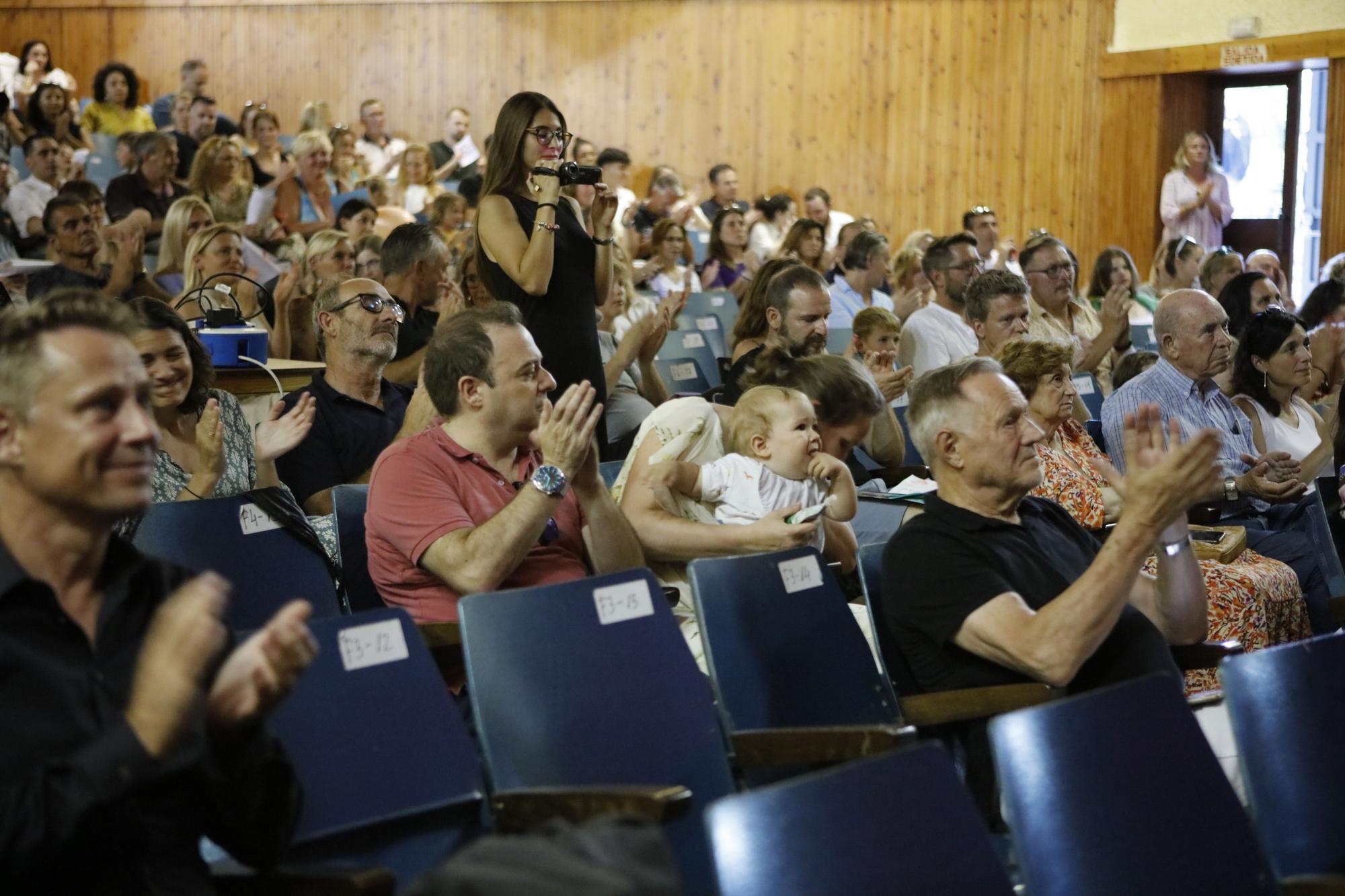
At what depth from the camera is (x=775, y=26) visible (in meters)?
12.5

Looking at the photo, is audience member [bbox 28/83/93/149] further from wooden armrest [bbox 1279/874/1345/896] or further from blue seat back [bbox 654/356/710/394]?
wooden armrest [bbox 1279/874/1345/896]

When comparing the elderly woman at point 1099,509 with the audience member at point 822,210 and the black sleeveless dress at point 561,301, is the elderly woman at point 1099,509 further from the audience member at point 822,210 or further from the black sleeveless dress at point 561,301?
the audience member at point 822,210

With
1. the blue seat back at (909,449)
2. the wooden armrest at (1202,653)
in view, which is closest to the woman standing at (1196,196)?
the blue seat back at (909,449)

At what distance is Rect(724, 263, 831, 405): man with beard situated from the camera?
14.4ft

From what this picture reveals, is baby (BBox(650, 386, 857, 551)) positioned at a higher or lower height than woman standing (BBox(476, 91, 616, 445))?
lower

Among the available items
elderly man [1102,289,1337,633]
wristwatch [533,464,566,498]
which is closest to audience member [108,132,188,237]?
elderly man [1102,289,1337,633]

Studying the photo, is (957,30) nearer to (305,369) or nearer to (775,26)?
(775,26)

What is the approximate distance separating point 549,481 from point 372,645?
0.66 metres

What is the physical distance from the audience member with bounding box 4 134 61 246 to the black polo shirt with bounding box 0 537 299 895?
682 cm

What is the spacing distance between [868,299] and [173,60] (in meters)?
8.17

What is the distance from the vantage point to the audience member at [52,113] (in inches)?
358

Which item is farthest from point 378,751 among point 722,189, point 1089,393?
point 722,189

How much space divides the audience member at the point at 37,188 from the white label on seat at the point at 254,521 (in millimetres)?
5656

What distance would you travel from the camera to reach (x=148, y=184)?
24.4ft
